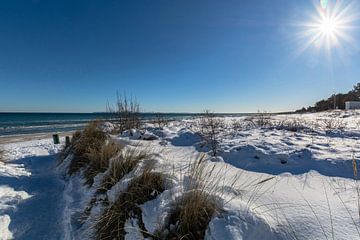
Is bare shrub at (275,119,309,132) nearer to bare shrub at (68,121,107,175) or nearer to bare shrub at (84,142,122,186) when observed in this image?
bare shrub at (84,142,122,186)

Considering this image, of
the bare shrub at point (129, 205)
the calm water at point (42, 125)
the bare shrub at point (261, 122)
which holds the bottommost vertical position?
the calm water at point (42, 125)

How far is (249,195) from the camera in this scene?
215 centimetres

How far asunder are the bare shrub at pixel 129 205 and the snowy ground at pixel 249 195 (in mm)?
108

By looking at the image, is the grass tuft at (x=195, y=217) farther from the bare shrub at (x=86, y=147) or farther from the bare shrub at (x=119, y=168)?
the bare shrub at (x=86, y=147)

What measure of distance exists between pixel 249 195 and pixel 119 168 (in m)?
1.91

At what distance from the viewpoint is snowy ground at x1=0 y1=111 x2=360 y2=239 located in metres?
1.66

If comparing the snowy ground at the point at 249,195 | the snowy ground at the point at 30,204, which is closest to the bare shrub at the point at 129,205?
the snowy ground at the point at 249,195

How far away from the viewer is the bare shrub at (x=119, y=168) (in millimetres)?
3166

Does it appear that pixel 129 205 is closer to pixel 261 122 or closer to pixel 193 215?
pixel 193 215

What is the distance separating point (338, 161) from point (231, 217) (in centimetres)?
212

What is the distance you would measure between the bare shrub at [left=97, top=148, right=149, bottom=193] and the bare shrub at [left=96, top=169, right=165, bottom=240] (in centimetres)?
58

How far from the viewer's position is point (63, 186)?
16.4 feet

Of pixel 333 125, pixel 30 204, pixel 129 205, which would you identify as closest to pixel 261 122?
pixel 333 125

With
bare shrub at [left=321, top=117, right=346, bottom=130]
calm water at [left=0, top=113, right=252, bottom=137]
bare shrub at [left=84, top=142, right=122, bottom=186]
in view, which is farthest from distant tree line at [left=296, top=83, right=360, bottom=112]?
bare shrub at [left=84, top=142, right=122, bottom=186]
